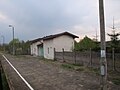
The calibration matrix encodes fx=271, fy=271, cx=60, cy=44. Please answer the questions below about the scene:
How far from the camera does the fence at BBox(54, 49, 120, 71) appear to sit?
722 inches

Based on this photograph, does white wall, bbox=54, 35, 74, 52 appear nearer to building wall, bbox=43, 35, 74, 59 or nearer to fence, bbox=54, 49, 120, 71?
building wall, bbox=43, 35, 74, 59

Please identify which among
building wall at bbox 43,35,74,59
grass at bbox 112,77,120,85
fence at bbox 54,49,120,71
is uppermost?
building wall at bbox 43,35,74,59

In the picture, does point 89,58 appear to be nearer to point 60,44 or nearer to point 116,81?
point 116,81

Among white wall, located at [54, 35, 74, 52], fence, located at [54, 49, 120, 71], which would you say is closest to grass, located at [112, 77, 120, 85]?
fence, located at [54, 49, 120, 71]

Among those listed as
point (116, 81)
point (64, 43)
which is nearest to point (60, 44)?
point (64, 43)


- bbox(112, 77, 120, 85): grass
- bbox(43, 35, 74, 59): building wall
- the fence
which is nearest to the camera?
bbox(112, 77, 120, 85): grass

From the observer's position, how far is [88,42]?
1641 inches

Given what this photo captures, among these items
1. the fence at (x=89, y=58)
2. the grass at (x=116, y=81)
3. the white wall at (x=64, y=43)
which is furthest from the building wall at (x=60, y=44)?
the grass at (x=116, y=81)

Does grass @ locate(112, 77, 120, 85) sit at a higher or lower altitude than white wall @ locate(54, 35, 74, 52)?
lower

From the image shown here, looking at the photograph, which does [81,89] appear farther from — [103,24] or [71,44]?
[71,44]

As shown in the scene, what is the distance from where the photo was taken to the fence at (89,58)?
18.3 metres

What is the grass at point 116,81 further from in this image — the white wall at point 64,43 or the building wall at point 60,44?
the white wall at point 64,43

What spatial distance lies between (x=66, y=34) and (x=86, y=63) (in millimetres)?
18643

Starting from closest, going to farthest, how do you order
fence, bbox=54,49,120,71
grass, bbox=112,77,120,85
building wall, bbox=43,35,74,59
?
grass, bbox=112,77,120,85
fence, bbox=54,49,120,71
building wall, bbox=43,35,74,59
